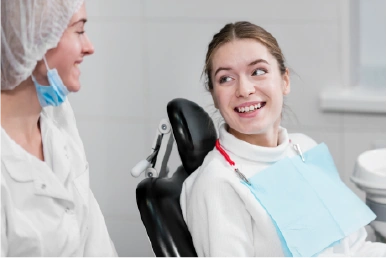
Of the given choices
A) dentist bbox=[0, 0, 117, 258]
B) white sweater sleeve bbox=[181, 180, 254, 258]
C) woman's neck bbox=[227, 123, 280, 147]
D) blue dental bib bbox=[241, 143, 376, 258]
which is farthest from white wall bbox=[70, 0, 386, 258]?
dentist bbox=[0, 0, 117, 258]

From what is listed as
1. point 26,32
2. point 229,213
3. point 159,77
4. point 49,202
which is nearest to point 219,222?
point 229,213

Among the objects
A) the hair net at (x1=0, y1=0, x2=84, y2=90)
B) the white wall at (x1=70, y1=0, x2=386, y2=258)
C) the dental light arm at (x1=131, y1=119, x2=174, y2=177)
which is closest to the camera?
the hair net at (x1=0, y1=0, x2=84, y2=90)

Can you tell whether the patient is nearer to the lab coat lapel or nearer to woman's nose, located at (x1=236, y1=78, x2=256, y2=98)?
woman's nose, located at (x1=236, y1=78, x2=256, y2=98)

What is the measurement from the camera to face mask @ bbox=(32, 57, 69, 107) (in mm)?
1496

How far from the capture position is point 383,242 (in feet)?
6.96

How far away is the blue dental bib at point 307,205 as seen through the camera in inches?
71.9

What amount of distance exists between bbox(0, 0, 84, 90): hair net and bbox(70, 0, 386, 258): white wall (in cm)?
132

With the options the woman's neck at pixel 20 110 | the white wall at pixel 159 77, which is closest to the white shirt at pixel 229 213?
the woman's neck at pixel 20 110

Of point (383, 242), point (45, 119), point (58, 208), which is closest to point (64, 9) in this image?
point (45, 119)

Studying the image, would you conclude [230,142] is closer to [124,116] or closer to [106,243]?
[106,243]

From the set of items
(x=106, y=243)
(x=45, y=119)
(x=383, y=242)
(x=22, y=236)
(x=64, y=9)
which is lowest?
(x=383, y=242)

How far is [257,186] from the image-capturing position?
186 cm

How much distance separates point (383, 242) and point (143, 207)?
2.54ft

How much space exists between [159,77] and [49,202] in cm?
145
